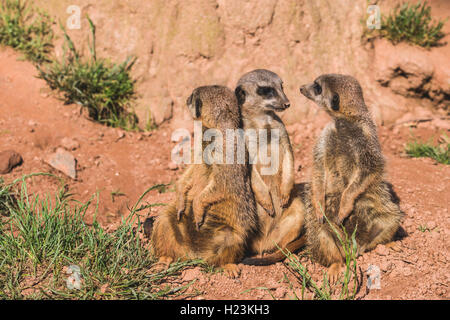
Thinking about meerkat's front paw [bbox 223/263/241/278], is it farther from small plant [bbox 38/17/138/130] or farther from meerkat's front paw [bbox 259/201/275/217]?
small plant [bbox 38/17/138/130]

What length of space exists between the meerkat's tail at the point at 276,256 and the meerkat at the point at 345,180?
13cm

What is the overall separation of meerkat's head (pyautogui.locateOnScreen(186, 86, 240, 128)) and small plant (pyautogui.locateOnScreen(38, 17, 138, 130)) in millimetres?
1762

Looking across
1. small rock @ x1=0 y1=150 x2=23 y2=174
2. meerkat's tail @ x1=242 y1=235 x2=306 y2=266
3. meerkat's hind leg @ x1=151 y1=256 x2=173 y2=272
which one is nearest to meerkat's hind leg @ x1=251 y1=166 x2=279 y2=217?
meerkat's tail @ x1=242 y1=235 x2=306 y2=266

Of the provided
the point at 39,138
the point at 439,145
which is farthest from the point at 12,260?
the point at 439,145

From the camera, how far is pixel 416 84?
511 cm

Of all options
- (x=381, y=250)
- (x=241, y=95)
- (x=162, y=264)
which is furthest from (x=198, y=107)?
(x=381, y=250)

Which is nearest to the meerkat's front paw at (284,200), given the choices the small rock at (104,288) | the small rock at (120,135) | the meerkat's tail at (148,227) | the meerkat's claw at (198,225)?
the meerkat's claw at (198,225)

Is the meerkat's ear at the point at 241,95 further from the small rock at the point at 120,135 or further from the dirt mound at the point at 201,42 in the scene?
the small rock at the point at 120,135

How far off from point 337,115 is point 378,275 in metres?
1.11

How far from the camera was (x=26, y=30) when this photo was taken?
495 centimetres

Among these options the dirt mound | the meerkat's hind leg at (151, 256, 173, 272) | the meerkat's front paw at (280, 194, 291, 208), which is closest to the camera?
the meerkat's hind leg at (151, 256, 173, 272)

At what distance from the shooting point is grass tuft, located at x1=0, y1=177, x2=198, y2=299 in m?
2.81

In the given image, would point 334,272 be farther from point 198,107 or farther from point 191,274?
point 198,107

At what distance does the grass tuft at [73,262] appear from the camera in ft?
9.21
